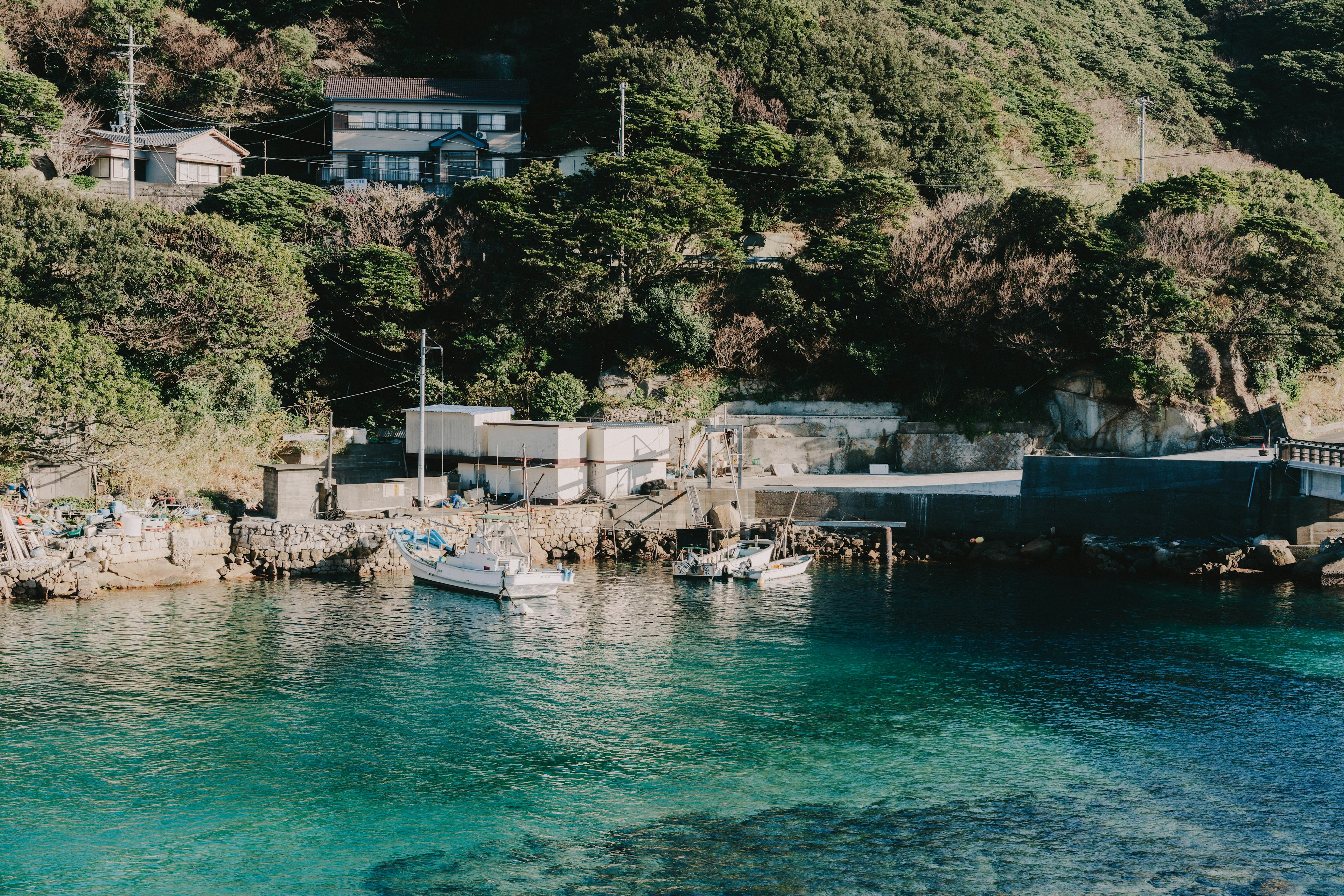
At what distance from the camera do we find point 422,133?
58188 mm

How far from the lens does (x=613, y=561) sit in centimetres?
3819

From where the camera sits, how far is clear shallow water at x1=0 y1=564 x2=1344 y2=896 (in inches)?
590

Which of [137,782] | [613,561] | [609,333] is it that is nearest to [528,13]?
[609,333]

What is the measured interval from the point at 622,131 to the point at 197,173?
24266 mm

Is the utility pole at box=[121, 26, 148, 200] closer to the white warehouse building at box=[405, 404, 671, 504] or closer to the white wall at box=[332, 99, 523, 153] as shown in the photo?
the white wall at box=[332, 99, 523, 153]

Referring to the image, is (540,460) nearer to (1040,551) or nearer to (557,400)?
(557,400)

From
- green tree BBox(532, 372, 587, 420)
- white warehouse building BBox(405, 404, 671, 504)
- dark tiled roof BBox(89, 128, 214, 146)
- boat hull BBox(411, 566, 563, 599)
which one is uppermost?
dark tiled roof BBox(89, 128, 214, 146)

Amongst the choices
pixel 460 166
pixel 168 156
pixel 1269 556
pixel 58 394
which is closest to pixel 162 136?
pixel 168 156

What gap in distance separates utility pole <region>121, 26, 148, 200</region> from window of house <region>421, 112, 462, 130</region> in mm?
14609

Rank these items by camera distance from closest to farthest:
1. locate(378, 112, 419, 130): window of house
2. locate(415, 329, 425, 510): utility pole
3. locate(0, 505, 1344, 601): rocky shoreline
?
locate(0, 505, 1344, 601): rocky shoreline
locate(415, 329, 425, 510): utility pole
locate(378, 112, 419, 130): window of house

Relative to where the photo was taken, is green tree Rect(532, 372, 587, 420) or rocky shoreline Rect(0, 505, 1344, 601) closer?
rocky shoreline Rect(0, 505, 1344, 601)

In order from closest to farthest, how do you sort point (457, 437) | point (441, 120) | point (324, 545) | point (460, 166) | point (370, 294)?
point (324, 545)
point (457, 437)
point (370, 294)
point (460, 166)
point (441, 120)

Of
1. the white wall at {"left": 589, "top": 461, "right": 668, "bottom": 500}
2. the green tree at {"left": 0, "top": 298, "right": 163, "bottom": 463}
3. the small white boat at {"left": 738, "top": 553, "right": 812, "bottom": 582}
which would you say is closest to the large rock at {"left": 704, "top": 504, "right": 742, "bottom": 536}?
the small white boat at {"left": 738, "top": 553, "right": 812, "bottom": 582}

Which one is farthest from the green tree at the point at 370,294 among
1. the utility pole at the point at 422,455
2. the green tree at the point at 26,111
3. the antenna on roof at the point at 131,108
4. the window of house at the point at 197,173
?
the green tree at the point at 26,111
